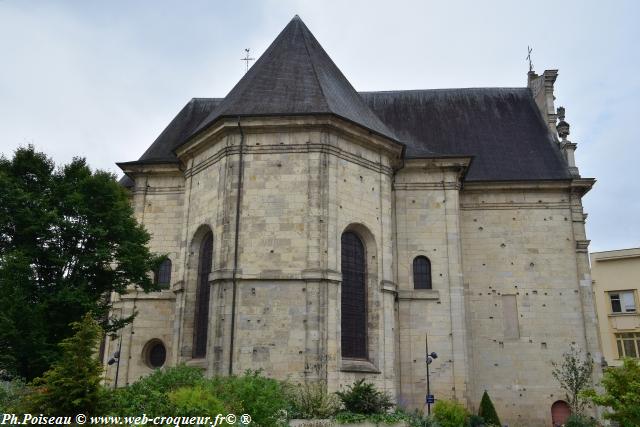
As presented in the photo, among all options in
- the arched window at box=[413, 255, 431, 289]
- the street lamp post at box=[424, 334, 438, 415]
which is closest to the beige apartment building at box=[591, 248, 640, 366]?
the arched window at box=[413, 255, 431, 289]

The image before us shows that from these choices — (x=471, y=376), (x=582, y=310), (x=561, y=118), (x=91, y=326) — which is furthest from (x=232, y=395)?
(x=561, y=118)

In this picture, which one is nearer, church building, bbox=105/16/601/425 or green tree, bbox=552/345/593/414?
church building, bbox=105/16/601/425

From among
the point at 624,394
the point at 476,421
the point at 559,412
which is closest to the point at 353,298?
the point at 476,421

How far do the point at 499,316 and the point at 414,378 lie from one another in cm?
445

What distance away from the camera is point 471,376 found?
20234mm

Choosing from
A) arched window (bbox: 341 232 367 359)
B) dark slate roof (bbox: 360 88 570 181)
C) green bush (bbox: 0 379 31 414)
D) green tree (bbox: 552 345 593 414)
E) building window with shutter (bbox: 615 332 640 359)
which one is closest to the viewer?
green bush (bbox: 0 379 31 414)

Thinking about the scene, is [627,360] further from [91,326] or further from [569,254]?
[91,326]

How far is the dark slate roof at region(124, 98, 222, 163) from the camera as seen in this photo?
2234cm

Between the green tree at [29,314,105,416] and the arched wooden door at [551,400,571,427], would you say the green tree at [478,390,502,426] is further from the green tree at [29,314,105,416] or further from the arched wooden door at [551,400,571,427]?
the green tree at [29,314,105,416]

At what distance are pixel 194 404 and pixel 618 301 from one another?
29.3 m

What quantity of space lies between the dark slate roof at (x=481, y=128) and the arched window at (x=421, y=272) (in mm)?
4077

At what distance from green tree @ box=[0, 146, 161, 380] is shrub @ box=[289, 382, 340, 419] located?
564 centimetres

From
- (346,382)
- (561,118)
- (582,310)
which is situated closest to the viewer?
(346,382)

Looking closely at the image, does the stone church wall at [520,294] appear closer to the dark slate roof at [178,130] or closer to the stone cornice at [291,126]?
the stone cornice at [291,126]
